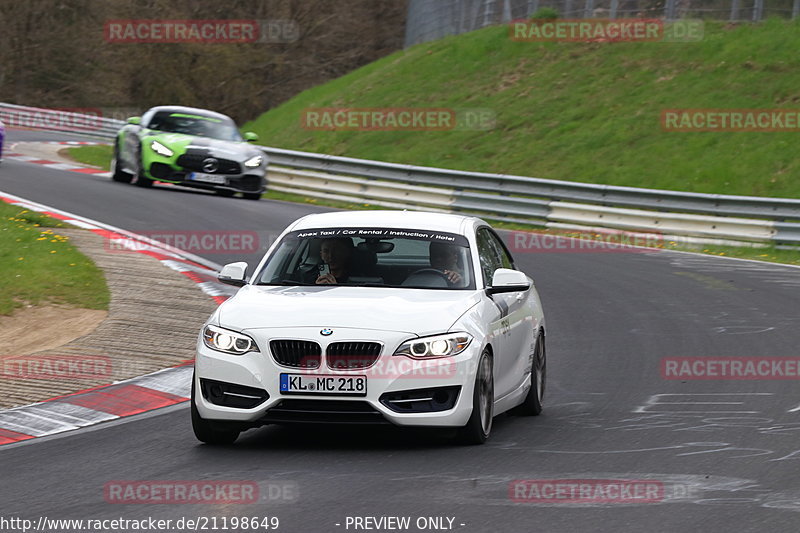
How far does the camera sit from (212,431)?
8.13m

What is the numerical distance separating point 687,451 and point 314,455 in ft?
7.31

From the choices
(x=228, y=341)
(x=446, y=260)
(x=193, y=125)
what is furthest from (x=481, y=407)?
(x=193, y=125)

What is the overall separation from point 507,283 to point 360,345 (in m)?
1.39

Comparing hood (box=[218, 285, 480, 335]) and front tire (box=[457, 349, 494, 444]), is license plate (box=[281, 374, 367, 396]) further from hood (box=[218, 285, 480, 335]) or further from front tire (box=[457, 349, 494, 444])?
front tire (box=[457, 349, 494, 444])

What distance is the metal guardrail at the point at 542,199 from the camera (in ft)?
72.4

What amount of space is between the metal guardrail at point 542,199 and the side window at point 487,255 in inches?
494

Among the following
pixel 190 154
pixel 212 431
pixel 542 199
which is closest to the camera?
pixel 212 431

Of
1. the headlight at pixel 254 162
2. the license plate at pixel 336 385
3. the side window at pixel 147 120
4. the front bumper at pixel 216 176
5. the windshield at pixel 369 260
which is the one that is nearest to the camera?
the license plate at pixel 336 385

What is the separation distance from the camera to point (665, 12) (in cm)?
3459

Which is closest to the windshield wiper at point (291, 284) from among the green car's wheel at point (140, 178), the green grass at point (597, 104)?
the green car's wheel at point (140, 178)

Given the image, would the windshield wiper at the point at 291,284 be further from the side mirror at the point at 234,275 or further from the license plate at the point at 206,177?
the license plate at the point at 206,177

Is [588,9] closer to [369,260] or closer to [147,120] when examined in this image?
[147,120]

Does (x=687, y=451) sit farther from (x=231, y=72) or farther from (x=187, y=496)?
(x=231, y=72)

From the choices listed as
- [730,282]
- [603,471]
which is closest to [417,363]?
[603,471]
